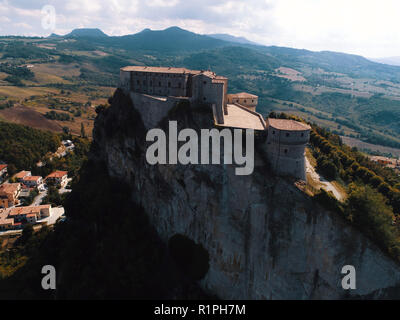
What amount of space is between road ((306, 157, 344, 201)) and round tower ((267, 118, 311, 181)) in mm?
3421

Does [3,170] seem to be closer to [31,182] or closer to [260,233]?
[31,182]

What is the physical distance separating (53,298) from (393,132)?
735 ft

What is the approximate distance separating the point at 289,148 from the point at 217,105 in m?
12.5

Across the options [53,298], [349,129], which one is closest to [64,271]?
[53,298]

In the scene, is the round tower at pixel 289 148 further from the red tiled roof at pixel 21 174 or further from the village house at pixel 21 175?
the red tiled roof at pixel 21 174

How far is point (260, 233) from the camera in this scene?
33.7 meters

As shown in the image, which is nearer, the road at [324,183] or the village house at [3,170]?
the road at [324,183]

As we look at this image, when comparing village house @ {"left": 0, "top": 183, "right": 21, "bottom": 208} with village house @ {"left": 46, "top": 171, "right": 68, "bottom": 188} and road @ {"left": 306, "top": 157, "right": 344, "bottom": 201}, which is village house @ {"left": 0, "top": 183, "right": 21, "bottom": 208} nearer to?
village house @ {"left": 46, "top": 171, "right": 68, "bottom": 188}

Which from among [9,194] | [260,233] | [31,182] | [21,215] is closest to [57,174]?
[31,182]

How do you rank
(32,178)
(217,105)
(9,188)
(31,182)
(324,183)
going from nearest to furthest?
(324,183), (217,105), (9,188), (31,182), (32,178)

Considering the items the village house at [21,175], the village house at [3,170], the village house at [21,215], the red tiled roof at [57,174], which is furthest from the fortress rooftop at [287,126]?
the village house at [3,170]

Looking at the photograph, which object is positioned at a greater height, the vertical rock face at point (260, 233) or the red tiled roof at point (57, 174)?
the vertical rock face at point (260, 233)

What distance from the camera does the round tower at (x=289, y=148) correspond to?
32.1 meters

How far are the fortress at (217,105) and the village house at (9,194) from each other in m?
47.4
